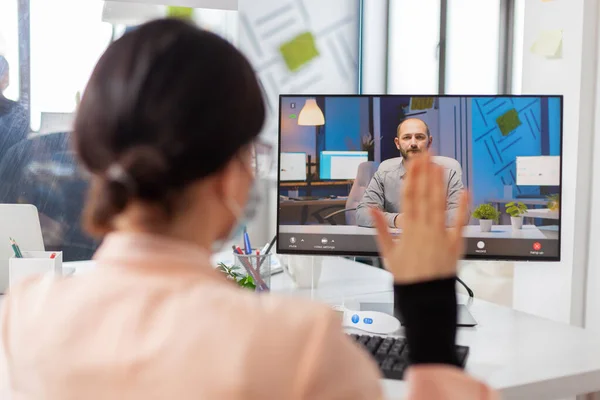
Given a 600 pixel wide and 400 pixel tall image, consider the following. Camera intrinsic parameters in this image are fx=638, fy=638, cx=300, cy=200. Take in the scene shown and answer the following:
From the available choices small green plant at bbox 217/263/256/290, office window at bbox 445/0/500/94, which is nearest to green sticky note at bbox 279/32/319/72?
office window at bbox 445/0/500/94

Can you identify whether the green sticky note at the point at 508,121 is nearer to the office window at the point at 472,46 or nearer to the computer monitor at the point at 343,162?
the computer monitor at the point at 343,162

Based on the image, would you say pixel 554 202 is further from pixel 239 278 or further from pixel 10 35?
pixel 10 35

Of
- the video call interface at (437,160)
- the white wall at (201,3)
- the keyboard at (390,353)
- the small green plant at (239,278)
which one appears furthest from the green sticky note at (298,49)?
the keyboard at (390,353)

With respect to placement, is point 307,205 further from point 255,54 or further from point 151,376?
point 255,54

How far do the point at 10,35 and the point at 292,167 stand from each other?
2196 mm

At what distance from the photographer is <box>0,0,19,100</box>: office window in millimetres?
3012

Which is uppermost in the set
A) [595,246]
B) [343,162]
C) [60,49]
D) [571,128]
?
[60,49]

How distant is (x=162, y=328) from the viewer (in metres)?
0.50

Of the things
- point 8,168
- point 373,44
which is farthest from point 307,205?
point 373,44

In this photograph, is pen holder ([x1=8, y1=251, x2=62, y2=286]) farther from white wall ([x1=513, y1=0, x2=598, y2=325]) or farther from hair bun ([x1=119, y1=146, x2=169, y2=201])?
white wall ([x1=513, y1=0, x2=598, y2=325])

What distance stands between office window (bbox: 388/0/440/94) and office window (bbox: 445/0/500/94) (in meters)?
0.09

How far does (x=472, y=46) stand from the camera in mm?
3176

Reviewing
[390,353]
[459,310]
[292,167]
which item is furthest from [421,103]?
[390,353]

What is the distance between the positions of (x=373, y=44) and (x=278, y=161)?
265 cm
